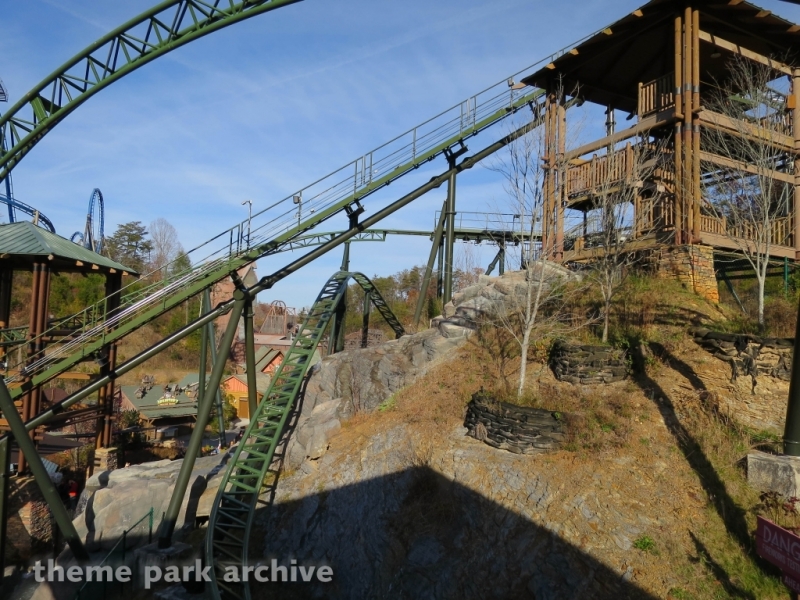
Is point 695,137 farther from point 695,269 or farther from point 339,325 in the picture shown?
point 339,325

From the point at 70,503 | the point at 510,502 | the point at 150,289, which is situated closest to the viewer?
the point at 510,502

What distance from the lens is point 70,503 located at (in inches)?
659

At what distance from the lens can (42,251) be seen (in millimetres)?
14406

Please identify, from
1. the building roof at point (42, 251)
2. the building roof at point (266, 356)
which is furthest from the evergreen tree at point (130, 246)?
the building roof at point (42, 251)

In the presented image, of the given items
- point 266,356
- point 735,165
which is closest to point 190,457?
point 735,165

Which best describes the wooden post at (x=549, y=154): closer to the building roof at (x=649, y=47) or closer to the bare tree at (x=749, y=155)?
the building roof at (x=649, y=47)

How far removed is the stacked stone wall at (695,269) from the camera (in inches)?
547

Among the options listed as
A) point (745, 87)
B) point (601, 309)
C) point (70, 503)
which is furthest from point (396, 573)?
point (745, 87)

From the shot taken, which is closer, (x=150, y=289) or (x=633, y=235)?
(x=150, y=289)

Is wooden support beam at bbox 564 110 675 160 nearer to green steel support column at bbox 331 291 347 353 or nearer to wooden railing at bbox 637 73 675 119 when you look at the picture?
wooden railing at bbox 637 73 675 119

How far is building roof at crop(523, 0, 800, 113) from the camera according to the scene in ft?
47.8

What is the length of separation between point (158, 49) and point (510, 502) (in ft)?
32.6

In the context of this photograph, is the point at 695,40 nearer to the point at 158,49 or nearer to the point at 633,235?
the point at 633,235

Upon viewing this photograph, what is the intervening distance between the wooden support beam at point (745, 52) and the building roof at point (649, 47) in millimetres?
284
